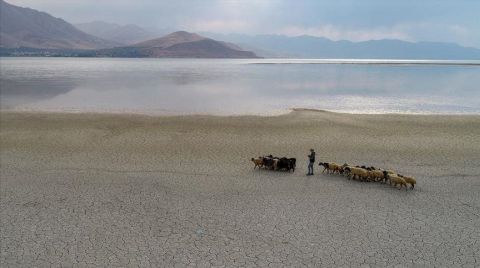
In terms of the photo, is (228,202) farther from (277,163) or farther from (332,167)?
(332,167)

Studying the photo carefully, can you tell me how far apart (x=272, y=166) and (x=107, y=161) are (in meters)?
9.87

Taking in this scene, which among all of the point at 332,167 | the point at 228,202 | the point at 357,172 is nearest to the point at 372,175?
the point at 357,172

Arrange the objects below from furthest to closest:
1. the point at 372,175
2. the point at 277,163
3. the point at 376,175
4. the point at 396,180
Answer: the point at 277,163
the point at 372,175
the point at 376,175
the point at 396,180

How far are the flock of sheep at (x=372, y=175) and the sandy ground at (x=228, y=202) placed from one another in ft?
1.65

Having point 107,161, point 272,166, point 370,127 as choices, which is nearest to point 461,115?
point 370,127

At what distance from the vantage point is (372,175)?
1775 centimetres

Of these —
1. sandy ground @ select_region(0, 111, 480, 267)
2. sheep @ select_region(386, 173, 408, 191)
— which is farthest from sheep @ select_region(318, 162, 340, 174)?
sheep @ select_region(386, 173, 408, 191)

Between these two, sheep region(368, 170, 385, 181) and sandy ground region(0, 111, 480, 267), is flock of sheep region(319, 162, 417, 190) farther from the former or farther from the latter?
sandy ground region(0, 111, 480, 267)

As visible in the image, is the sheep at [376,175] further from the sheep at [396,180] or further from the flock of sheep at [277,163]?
the flock of sheep at [277,163]

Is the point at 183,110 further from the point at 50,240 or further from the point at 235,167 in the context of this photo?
the point at 50,240

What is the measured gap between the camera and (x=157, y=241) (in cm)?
1244

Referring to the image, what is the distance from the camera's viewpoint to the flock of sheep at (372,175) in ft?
55.3

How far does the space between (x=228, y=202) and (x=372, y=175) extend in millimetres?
7296

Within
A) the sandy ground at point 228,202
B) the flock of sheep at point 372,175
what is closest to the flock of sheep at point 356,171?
the flock of sheep at point 372,175
